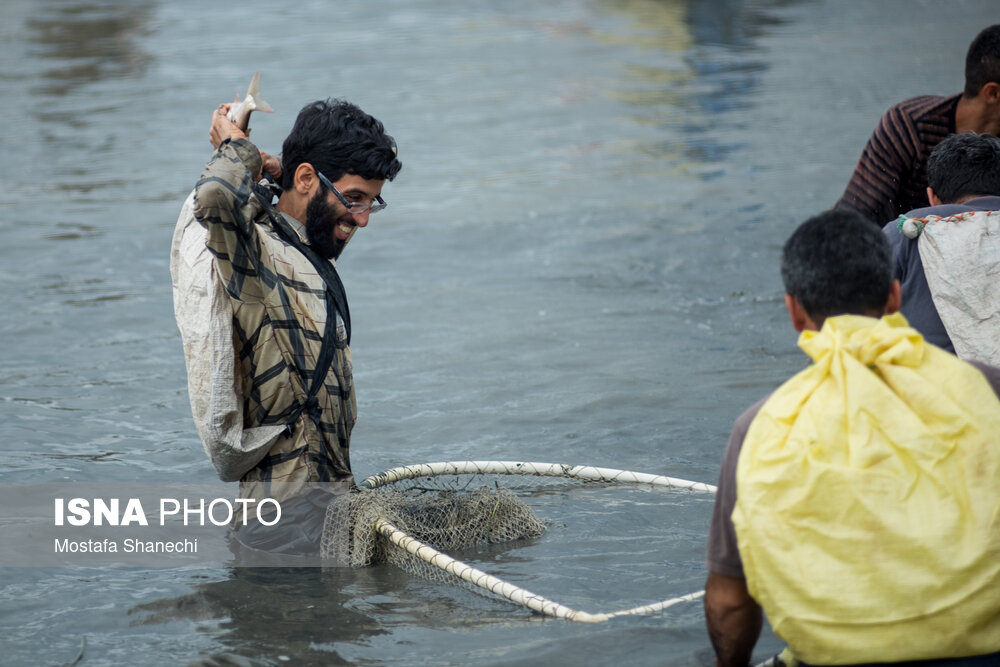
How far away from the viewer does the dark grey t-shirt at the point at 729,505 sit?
2865mm

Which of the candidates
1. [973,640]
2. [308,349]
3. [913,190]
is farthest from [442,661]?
[913,190]

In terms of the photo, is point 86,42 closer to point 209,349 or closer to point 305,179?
point 305,179

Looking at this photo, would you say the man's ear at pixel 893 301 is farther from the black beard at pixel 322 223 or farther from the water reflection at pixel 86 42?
the water reflection at pixel 86 42

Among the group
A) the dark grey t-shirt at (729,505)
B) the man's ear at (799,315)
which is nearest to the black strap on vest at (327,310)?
the dark grey t-shirt at (729,505)

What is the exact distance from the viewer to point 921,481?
2645 mm

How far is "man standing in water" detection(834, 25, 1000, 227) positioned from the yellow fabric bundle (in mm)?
3064

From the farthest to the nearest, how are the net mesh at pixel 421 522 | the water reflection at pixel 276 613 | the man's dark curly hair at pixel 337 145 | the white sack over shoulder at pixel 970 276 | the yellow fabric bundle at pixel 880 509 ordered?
the net mesh at pixel 421 522 < the man's dark curly hair at pixel 337 145 < the water reflection at pixel 276 613 < the white sack over shoulder at pixel 970 276 < the yellow fabric bundle at pixel 880 509

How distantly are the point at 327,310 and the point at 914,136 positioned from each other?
3131 mm

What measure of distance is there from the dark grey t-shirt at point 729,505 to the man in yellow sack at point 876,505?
9cm

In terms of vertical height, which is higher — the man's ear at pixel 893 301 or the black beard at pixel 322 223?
the man's ear at pixel 893 301

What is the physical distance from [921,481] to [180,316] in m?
2.83

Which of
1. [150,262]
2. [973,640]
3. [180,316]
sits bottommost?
[150,262]

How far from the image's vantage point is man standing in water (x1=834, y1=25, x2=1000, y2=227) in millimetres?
5488

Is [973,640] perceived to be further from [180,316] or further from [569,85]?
[569,85]
